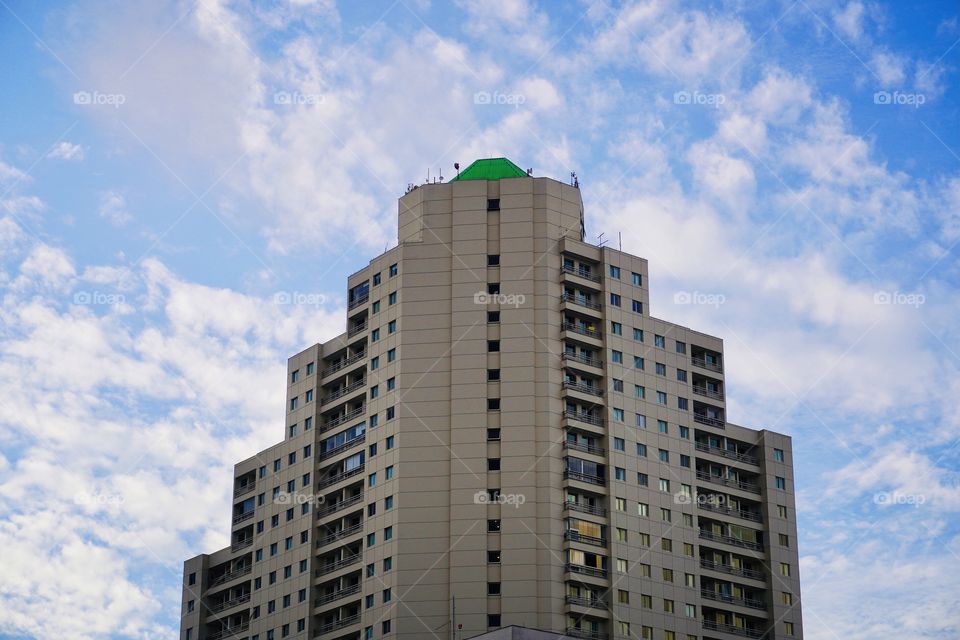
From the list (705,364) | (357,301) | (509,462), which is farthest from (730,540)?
(357,301)

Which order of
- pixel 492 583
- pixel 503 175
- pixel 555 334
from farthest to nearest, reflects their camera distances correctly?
pixel 503 175 → pixel 555 334 → pixel 492 583

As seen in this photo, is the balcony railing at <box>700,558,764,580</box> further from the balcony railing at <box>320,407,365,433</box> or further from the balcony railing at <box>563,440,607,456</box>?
the balcony railing at <box>320,407,365,433</box>

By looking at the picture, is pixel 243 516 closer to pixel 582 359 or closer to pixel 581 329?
pixel 582 359

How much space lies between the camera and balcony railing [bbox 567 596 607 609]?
487ft

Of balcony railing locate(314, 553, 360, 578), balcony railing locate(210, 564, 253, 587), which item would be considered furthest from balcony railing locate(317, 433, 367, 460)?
balcony railing locate(210, 564, 253, 587)

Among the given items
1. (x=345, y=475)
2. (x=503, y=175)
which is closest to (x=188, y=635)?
(x=345, y=475)

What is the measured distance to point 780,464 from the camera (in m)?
172

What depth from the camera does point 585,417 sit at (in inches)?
6166

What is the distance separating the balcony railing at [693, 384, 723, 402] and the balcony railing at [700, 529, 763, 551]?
14716mm

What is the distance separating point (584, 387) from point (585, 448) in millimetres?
6216

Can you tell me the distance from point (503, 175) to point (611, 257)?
1471cm

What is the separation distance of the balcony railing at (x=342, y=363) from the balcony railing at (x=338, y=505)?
14697 millimetres

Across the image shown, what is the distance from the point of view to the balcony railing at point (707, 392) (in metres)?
168

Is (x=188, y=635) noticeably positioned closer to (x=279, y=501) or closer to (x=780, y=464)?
(x=279, y=501)
